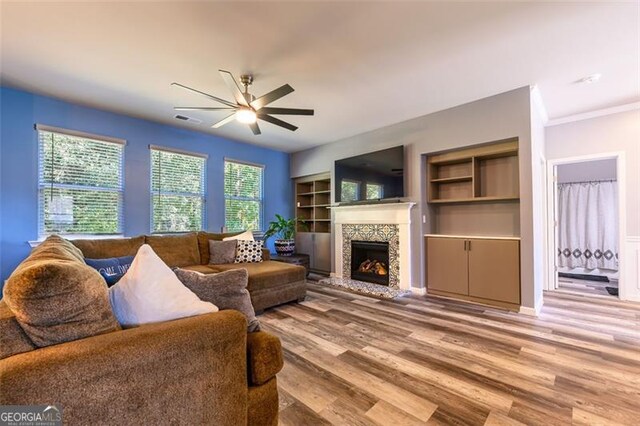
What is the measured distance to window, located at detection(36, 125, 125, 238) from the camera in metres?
3.62

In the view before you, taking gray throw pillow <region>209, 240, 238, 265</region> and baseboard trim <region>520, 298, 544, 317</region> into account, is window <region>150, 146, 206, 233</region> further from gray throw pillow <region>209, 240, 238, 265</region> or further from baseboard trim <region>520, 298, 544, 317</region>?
baseboard trim <region>520, 298, 544, 317</region>

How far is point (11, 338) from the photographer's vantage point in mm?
843

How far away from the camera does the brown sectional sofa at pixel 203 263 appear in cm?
337

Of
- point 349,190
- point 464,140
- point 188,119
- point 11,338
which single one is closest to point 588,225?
point 464,140

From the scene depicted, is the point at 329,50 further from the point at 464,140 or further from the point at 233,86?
the point at 464,140

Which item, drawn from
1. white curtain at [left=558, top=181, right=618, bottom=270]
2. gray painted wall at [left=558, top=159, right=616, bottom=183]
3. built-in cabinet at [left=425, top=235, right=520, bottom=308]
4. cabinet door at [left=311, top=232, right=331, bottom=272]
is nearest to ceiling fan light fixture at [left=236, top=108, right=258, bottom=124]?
built-in cabinet at [left=425, top=235, right=520, bottom=308]

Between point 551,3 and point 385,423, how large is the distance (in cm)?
304

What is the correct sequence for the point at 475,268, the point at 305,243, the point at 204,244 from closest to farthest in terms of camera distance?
the point at 475,268
the point at 204,244
the point at 305,243

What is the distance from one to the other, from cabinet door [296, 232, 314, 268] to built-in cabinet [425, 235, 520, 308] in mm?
2649

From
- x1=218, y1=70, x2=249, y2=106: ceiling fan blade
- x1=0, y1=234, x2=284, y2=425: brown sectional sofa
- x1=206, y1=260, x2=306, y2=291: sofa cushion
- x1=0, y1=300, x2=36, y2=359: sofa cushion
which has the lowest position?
x1=206, y1=260, x2=306, y2=291: sofa cushion

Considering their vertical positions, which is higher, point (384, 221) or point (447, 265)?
point (384, 221)

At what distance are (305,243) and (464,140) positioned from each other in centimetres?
377

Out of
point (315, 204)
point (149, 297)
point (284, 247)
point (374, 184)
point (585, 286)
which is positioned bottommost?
point (585, 286)

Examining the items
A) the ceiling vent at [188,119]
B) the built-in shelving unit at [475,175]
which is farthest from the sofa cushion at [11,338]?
the built-in shelving unit at [475,175]
